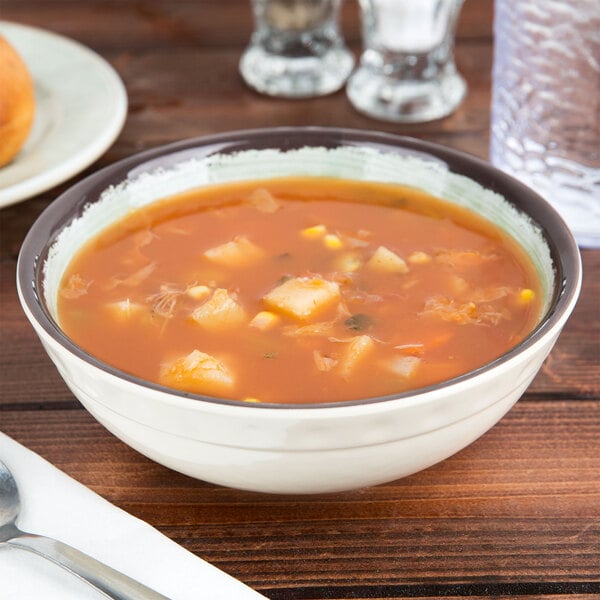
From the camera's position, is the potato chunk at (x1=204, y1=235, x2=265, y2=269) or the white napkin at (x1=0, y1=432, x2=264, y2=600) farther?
the potato chunk at (x1=204, y1=235, x2=265, y2=269)

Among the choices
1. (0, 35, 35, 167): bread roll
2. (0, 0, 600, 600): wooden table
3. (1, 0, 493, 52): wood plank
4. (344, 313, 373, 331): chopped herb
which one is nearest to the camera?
(0, 0, 600, 600): wooden table

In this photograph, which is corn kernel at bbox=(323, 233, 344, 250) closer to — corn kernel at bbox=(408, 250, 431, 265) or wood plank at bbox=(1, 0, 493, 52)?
corn kernel at bbox=(408, 250, 431, 265)

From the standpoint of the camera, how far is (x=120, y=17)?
363 cm

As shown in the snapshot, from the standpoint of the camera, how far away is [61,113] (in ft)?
8.93

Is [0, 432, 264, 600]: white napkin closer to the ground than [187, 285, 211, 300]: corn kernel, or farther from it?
closer to the ground

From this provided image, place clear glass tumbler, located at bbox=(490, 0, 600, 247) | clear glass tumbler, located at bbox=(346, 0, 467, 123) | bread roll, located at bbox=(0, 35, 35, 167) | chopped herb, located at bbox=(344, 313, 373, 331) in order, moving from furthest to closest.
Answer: clear glass tumbler, located at bbox=(346, 0, 467, 123) → bread roll, located at bbox=(0, 35, 35, 167) → clear glass tumbler, located at bbox=(490, 0, 600, 247) → chopped herb, located at bbox=(344, 313, 373, 331)

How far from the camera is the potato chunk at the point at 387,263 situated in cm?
185

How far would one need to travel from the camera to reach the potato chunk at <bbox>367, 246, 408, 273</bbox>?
1850 mm

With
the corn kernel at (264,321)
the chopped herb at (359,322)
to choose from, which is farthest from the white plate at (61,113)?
the chopped herb at (359,322)

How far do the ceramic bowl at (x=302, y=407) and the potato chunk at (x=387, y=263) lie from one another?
0.69 ft

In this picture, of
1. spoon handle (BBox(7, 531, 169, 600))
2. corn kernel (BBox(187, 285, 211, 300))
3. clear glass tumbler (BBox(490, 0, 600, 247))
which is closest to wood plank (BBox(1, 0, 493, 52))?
clear glass tumbler (BBox(490, 0, 600, 247))

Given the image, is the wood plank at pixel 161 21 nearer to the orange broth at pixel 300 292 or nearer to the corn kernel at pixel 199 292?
the orange broth at pixel 300 292

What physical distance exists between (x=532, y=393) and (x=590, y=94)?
806mm

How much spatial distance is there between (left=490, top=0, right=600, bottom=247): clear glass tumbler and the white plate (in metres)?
0.95
